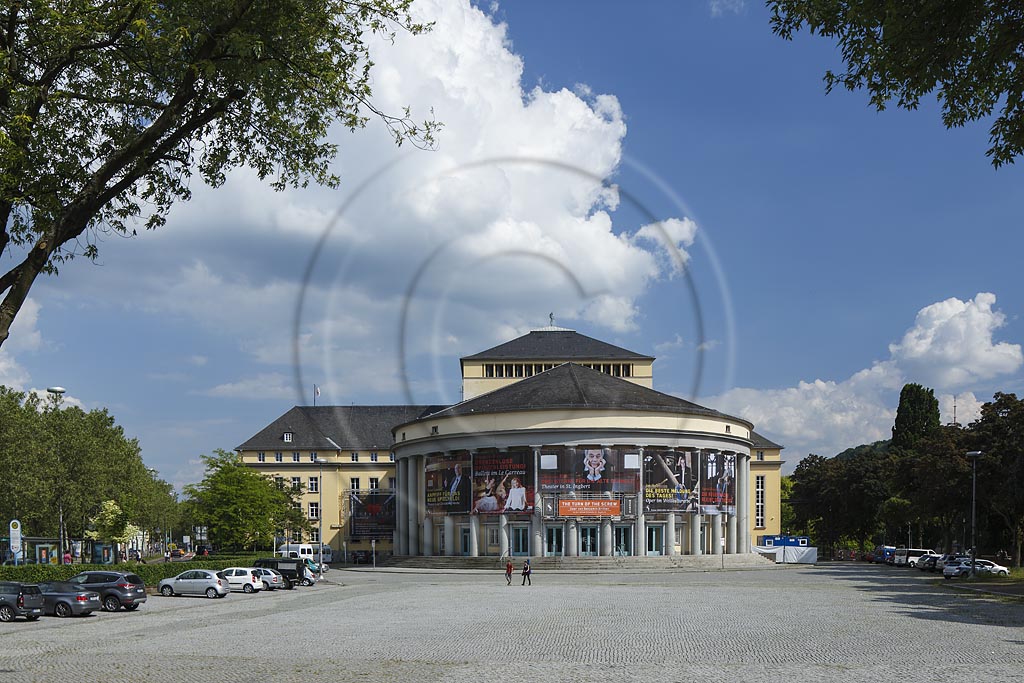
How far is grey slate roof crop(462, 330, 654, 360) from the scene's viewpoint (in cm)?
12836

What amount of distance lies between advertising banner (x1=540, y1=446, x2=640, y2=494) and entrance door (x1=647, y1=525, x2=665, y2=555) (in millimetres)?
4589

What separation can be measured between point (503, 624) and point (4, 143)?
2329cm

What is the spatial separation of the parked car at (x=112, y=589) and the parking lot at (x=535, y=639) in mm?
754

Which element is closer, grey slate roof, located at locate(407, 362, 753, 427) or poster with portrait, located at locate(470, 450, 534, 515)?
poster with portrait, located at locate(470, 450, 534, 515)

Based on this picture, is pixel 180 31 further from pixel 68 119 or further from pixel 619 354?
pixel 619 354

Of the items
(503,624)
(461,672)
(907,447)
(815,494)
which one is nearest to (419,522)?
(815,494)

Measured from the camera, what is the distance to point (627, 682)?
1994cm

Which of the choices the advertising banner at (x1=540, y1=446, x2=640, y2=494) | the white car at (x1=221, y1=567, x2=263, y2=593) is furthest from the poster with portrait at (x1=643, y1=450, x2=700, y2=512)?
the white car at (x1=221, y1=567, x2=263, y2=593)

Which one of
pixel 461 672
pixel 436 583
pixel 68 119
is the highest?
pixel 68 119

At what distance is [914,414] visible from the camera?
133m

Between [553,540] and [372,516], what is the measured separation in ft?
126

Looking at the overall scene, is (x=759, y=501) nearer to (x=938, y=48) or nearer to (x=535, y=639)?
(x=535, y=639)

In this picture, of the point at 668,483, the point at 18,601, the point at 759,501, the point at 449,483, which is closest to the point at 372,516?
the point at 449,483

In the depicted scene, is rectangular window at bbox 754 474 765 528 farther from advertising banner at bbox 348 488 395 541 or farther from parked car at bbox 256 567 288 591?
parked car at bbox 256 567 288 591
